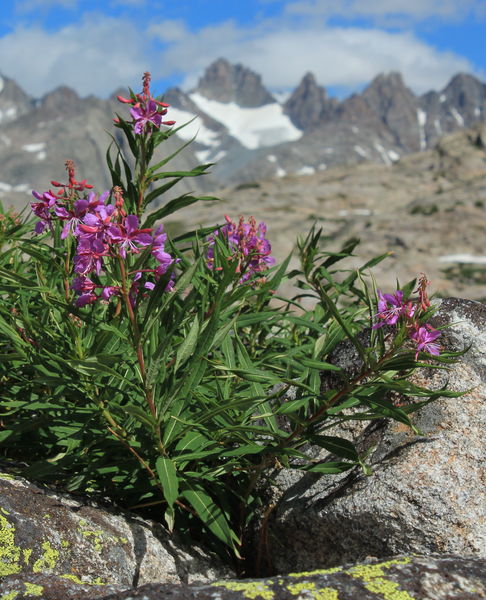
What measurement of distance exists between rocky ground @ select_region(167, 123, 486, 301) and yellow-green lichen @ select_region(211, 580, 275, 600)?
1.70m

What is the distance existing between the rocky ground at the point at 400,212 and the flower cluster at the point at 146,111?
0.54 meters

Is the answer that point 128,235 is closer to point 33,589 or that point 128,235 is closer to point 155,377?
point 155,377

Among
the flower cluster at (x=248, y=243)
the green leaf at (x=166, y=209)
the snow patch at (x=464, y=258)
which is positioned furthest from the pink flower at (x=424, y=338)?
the snow patch at (x=464, y=258)

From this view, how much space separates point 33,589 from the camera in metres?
2.12

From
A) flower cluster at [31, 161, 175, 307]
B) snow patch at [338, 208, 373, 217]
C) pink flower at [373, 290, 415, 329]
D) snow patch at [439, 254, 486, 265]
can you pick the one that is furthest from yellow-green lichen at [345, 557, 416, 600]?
snow patch at [338, 208, 373, 217]

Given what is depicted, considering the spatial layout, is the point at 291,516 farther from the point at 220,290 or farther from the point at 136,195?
the point at 136,195

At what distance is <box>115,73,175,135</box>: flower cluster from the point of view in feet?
9.78

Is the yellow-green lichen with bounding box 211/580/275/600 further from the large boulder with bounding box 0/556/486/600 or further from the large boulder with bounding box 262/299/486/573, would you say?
the large boulder with bounding box 262/299/486/573

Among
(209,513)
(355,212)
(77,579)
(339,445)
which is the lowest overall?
(77,579)

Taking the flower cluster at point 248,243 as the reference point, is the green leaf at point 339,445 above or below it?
below

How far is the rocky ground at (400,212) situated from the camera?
30.8 m

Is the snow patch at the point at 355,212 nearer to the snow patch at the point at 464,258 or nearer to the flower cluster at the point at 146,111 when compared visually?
the snow patch at the point at 464,258

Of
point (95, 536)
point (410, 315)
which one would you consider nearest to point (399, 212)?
point (410, 315)

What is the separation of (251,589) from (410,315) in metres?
1.19
